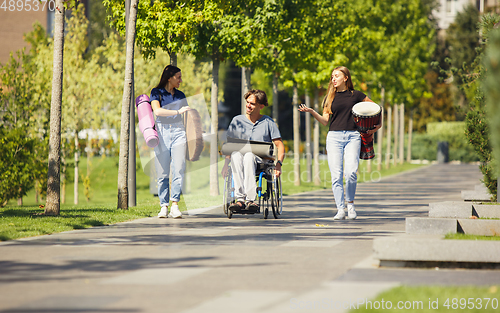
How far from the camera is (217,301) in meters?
4.47

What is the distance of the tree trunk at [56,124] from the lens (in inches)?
411

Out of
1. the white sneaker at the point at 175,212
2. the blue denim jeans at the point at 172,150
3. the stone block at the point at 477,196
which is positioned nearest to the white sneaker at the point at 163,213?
the white sneaker at the point at 175,212

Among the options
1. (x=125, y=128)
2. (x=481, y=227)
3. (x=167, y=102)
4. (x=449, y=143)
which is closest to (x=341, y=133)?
(x=167, y=102)

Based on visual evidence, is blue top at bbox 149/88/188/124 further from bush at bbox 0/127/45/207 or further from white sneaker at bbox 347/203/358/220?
bush at bbox 0/127/45/207

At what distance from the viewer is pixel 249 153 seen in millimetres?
9984

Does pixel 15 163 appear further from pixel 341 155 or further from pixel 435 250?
pixel 435 250

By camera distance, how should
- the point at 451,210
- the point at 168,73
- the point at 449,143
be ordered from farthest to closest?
1. the point at 449,143
2. the point at 168,73
3. the point at 451,210

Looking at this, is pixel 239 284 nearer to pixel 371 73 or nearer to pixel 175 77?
pixel 175 77

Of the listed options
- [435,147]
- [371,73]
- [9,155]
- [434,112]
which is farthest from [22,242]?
[434,112]

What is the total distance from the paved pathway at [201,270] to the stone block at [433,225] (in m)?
0.56

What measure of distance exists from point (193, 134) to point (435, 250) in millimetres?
5167

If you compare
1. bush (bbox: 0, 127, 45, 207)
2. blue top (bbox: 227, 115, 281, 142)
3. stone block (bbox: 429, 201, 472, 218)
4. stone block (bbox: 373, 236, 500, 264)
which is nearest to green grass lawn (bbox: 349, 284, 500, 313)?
stone block (bbox: 373, 236, 500, 264)

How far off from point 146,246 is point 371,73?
24883 millimetres

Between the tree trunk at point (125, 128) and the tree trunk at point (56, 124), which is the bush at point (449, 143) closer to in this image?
the tree trunk at point (125, 128)
